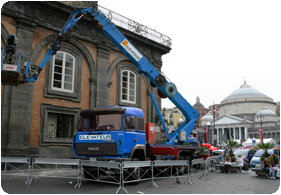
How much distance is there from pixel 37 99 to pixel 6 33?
434 cm

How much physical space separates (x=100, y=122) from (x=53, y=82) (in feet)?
27.1

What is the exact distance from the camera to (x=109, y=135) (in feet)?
34.9

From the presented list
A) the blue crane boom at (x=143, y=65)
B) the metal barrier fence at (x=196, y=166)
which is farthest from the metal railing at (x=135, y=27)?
the metal barrier fence at (x=196, y=166)

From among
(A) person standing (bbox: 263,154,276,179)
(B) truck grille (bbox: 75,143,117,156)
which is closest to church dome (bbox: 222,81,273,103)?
(A) person standing (bbox: 263,154,276,179)

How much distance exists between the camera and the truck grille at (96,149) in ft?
34.4

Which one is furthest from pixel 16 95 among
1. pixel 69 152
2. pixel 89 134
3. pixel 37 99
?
pixel 89 134

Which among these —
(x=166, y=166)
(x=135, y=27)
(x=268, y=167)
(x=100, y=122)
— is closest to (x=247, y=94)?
(x=135, y=27)

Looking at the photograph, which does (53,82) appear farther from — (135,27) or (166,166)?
(166,166)

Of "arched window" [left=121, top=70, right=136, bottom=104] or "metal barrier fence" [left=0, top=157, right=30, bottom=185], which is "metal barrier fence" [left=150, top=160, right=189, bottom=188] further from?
"arched window" [left=121, top=70, right=136, bottom=104]

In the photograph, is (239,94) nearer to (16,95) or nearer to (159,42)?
(159,42)

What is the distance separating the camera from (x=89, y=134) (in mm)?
11031

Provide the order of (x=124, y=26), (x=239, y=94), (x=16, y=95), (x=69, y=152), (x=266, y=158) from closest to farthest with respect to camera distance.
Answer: (x=266, y=158)
(x=16, y=95)
(x=69, y=152)
(x=124, y=26)
(x=239, y=94)

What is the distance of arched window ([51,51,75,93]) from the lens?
18.2m

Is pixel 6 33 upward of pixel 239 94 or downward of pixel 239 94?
downward
